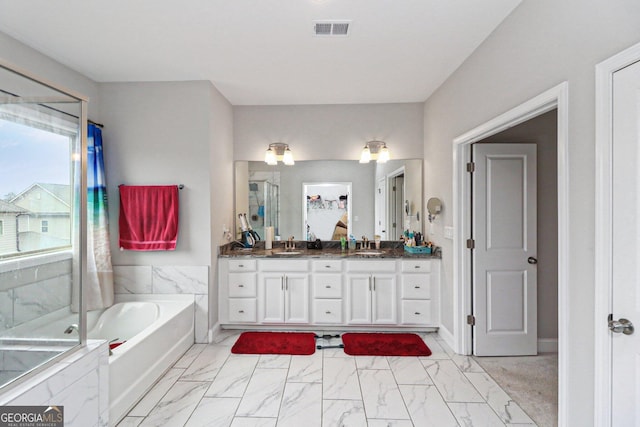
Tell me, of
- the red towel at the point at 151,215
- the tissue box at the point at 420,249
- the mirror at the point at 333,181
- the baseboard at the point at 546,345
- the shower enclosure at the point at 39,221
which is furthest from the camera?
the mirror at the point at 333,181

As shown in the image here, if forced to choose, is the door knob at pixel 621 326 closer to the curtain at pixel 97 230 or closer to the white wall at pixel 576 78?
the white wall at pixel 576 78

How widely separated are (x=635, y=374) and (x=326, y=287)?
8.09ft

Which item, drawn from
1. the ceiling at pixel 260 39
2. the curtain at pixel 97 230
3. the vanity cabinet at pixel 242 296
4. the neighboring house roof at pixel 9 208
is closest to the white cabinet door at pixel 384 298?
the vanity cabinet at pixel 242 296

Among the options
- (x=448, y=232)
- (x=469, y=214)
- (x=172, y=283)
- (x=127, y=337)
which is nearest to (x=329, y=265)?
(x=448, y=232)

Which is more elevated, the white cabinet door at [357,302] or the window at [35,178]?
the window at [35,178]

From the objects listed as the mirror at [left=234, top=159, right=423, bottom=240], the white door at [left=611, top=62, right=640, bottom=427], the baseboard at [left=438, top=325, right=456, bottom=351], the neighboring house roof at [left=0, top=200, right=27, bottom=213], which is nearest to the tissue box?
the mirror at [left=234, top=159, right=423, bottom=240]

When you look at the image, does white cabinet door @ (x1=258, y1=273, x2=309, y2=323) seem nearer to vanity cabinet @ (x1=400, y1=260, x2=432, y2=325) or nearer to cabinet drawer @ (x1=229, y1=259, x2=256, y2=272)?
cabinet drawer @ (x1=229, y1=259, x2=256, y2=272)

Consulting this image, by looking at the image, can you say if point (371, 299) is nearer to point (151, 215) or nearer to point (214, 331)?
point (214, 331)

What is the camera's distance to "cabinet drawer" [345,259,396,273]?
338 cm

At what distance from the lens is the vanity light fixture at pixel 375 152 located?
148 inches

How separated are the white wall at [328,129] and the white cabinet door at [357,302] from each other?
1.50 meters

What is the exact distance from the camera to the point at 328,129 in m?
3.86

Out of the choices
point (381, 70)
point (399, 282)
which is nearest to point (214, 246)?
point (399, 282)

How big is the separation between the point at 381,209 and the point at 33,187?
3.19m
